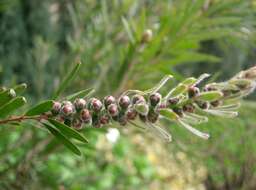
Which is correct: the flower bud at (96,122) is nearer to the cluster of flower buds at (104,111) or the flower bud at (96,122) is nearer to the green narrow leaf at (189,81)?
the cluster of flower buds at (104,111)

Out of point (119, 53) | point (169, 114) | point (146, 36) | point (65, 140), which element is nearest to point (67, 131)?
point (65, 140)

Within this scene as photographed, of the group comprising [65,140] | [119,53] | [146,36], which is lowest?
[119,53]

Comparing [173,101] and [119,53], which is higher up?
[173,101]

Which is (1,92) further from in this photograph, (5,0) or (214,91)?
(5,0)

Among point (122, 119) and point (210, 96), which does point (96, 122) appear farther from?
point (210, 96)

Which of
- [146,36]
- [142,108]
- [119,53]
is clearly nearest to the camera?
[142,108]

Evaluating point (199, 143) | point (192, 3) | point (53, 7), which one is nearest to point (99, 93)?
point (192, 3)

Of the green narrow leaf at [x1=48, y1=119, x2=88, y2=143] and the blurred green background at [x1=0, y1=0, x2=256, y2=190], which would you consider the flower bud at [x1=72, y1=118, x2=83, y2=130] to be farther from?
the blurred green background at [x1=0, y1=0, x2=256, y2=190]
